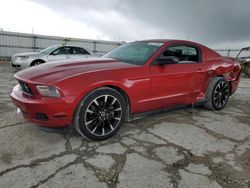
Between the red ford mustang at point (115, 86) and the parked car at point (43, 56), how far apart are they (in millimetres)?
6072

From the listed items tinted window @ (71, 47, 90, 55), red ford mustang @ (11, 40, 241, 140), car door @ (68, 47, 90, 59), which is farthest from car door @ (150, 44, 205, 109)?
tinted window @ (71, 47, 90, 55)

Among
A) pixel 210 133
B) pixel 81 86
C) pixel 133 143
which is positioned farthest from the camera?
pixel 210 133

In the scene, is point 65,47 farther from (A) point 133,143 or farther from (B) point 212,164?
(B) point 212,164

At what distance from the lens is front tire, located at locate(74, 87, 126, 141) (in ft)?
9.08

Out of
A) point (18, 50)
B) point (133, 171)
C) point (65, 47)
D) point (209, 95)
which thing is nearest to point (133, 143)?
point (133, 171)

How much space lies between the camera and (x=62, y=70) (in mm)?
2863

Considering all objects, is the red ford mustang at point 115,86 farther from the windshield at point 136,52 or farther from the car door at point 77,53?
the car door at point 77,53

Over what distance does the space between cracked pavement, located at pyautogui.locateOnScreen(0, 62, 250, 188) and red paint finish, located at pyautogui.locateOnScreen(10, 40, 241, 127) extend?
1.20 feet

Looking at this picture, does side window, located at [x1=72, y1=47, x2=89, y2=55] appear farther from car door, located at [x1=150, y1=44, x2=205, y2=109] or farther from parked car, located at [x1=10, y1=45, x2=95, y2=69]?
car door, located at [x1=150, y1=44, x2=205, y2=109]

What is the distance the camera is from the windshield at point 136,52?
3.45 meters

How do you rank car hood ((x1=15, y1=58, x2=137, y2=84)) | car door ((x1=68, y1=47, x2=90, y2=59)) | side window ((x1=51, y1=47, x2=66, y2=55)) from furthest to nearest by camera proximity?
car door ((x1=68, y1=47, x2=90, y2=59)) → side window ((x1=51, y1=47, x2=66, y2=55)) → car hood ((x1=15, y1=58, x2=137, y2=84))

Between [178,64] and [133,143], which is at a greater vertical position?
[178,64]

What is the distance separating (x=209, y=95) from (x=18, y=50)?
14.5m

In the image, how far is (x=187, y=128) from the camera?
3.55 meters
